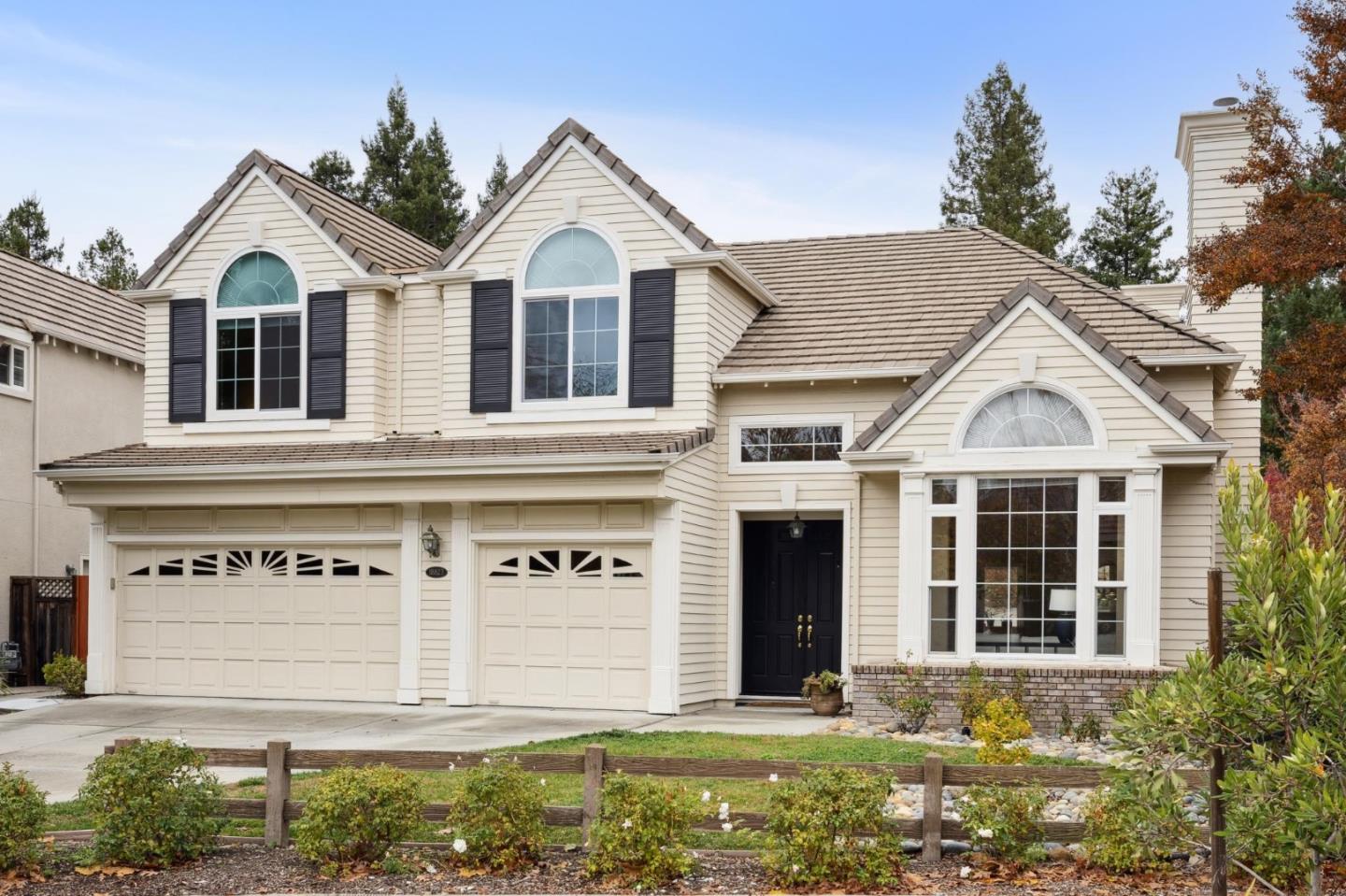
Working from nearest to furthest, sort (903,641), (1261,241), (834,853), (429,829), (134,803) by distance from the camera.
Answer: (834,853) → (134,803) → (429,829) → (1261,241) → (903,641)

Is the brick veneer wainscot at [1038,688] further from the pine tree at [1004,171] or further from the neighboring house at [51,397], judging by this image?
the pine tree at [1004,171]

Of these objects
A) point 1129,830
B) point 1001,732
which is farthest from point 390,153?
point 1129,830

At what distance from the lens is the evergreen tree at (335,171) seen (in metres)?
42.1

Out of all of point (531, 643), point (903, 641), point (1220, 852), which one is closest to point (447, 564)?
point (531, 643)

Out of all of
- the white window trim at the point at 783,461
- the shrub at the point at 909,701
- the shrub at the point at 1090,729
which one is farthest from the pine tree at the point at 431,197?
the shrub at the point at 1090,729

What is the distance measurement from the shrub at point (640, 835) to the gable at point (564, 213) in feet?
31.6

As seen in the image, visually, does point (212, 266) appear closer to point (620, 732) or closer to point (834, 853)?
point (620, 732)

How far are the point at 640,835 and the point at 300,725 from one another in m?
8.22

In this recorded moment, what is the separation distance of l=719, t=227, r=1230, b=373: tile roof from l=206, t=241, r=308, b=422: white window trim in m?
5.45

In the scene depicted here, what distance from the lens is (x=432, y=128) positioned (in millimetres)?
42938

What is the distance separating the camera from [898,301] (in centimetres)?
1797

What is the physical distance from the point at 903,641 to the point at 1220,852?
330 inches

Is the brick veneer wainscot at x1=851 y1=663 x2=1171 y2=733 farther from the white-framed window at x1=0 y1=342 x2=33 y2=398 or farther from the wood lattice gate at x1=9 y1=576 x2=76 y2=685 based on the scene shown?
the white-framed window at x1=0 y1=342 x2=33 y2=398

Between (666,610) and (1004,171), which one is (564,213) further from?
(1004,171)
